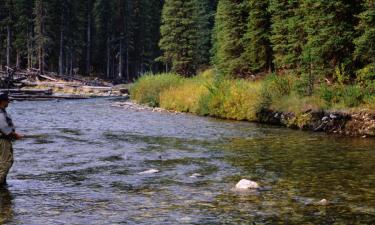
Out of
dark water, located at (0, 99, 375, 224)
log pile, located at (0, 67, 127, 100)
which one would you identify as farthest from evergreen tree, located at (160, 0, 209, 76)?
dark water, located at (0, 99, 375, 224)

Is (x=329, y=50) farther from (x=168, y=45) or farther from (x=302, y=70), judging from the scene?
(x=168, y=45)

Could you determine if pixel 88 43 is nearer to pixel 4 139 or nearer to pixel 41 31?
pixel 41 31

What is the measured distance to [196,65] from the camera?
175 feet

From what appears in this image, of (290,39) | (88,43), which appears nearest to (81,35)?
(88,43)

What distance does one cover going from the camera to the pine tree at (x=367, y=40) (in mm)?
23016

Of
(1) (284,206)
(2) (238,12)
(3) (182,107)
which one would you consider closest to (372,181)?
(1) (284,206)

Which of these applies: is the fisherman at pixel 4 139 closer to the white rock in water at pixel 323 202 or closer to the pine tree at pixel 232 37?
the white rock in water at pixel 323 202

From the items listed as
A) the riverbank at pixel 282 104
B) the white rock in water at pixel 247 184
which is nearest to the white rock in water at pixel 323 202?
the white rock in water at pixel 247 184

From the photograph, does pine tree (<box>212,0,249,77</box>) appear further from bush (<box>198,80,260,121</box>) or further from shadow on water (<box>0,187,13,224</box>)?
shadow on water (<box>0,187,13,224</box>)

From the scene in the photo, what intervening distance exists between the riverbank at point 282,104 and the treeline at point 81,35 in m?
40.7

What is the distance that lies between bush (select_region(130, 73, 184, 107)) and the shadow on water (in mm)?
26612

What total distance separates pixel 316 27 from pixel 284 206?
1894cm

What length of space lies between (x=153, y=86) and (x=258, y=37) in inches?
347

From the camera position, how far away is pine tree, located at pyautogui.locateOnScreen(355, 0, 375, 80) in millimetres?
23016
